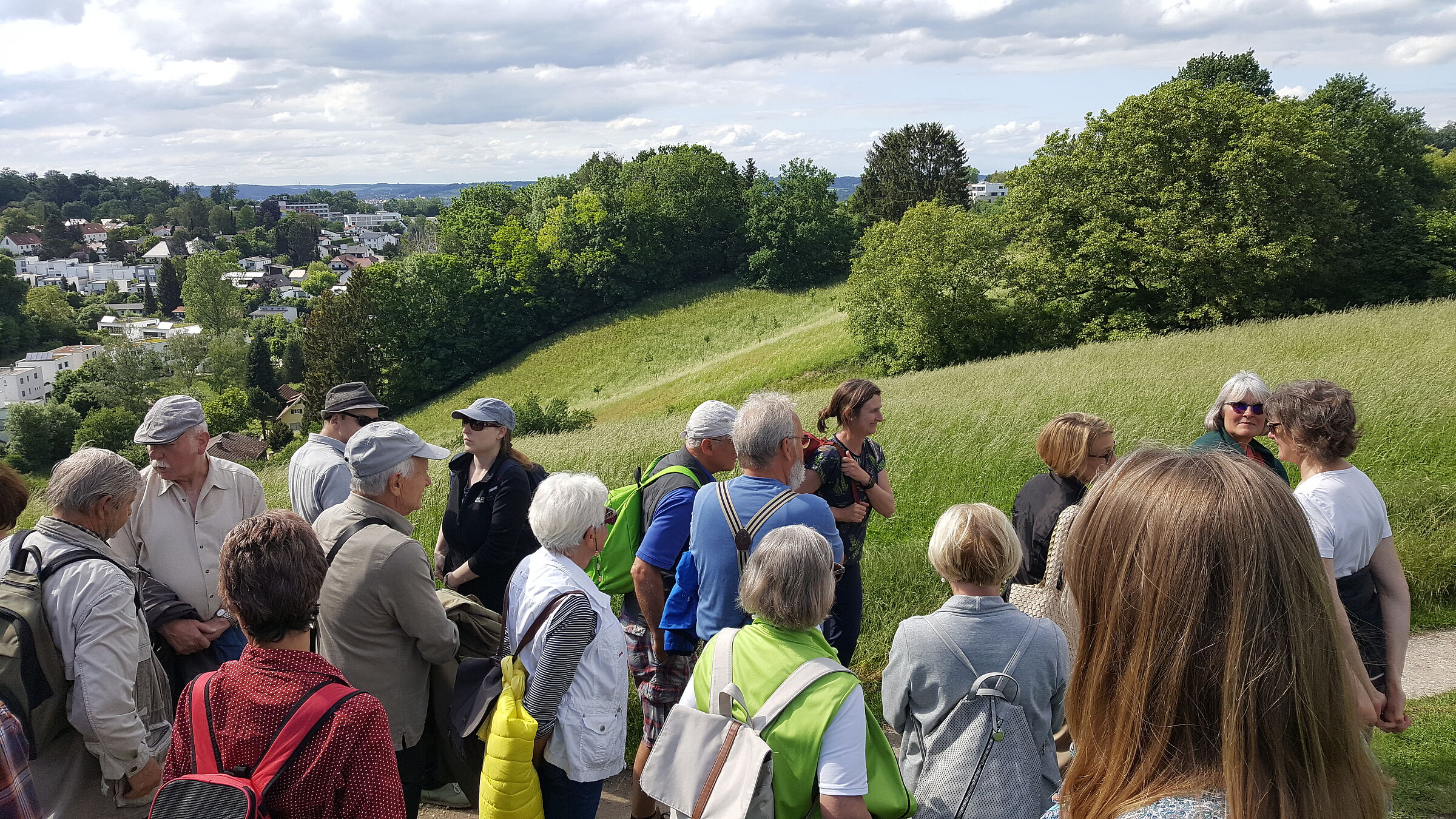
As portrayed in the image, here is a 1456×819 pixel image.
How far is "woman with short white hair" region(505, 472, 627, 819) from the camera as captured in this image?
345 cm

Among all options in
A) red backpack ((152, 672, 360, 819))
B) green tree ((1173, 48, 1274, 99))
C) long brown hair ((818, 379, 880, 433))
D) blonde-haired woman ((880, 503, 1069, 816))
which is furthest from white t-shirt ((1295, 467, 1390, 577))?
green tree ((1173, 48, 1274, 99))

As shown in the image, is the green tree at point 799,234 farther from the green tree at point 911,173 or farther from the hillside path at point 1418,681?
the hillside path at point 1418,681

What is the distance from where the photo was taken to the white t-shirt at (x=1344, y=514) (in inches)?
154

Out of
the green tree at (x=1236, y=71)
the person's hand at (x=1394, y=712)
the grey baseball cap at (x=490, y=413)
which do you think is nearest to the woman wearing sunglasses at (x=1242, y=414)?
the person's hand at (x=1394, y=712)

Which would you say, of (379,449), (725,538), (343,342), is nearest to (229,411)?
(343,342)

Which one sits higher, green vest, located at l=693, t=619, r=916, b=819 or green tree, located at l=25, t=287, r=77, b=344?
green vest, located at l=693, t=619, r=916, b=819

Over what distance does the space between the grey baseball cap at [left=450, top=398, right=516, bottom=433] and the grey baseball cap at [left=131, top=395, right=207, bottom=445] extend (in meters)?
1.37

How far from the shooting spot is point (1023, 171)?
32594 millimetres

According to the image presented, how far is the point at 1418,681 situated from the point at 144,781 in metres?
7.70

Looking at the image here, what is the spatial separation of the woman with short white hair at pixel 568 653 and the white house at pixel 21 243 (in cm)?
22358

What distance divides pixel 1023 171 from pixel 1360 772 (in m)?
→ 34.3

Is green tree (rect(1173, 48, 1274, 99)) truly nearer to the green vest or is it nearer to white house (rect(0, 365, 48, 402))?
the green vest

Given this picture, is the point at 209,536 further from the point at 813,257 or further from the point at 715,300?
the point at 813,257

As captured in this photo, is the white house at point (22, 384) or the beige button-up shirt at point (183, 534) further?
the white house at point (22, 384)
